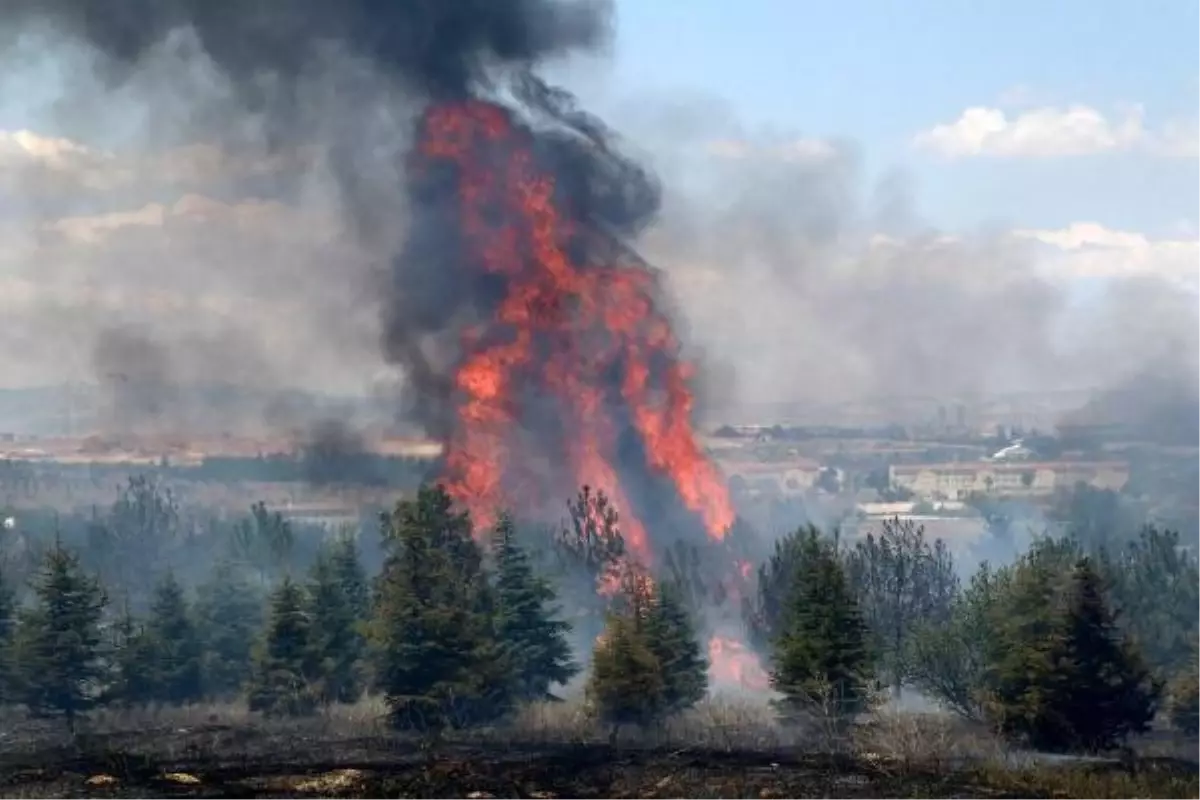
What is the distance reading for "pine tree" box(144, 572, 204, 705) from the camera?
155 feet

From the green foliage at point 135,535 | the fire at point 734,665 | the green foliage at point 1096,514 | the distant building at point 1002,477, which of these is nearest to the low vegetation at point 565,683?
the fire at point 734,665

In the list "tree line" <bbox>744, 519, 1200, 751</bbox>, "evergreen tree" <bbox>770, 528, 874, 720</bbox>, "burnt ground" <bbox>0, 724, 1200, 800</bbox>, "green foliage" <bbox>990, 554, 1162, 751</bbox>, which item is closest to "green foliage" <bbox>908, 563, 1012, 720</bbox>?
"tree line" <bbox>744, 519, 1200, 751</bbox>

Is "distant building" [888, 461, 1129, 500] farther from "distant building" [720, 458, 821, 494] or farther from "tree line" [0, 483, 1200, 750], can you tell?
"tree line" [0, 483, 1200, 750]

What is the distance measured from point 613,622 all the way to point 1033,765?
12953mm

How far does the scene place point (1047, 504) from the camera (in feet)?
361

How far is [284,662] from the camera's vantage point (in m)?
44.9

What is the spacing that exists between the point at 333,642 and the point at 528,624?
6.95m

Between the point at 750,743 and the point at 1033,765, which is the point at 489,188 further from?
the point at 1033,765

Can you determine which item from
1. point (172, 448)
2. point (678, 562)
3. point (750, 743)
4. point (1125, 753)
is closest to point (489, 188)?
point (678, 562)

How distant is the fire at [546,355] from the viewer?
272 ft

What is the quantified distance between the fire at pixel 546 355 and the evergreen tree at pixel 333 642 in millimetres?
31249

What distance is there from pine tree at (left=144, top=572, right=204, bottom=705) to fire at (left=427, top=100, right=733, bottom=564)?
3132 cm

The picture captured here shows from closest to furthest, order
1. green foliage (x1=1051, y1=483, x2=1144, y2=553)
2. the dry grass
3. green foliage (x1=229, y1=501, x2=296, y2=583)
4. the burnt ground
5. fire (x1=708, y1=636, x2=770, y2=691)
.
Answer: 1. the burnt ground
2. the dry grass
3. fire (x1=708, y1=636, x2=770, y2=691)
4. green foliage (x1=229, y1=501, x2=296, y2=583)
5. green foliage (x1=1051, y1=483, x2=1144, y2=553)

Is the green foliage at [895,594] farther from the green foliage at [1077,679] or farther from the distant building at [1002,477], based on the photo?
the distant building at [1002,477]
